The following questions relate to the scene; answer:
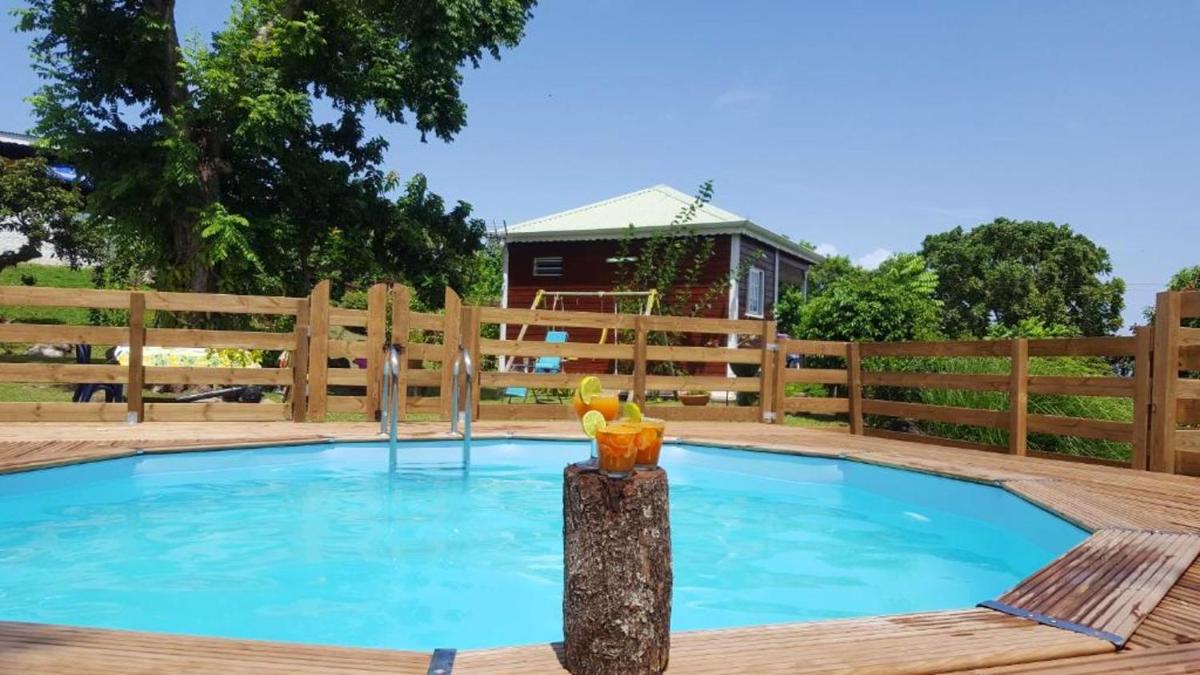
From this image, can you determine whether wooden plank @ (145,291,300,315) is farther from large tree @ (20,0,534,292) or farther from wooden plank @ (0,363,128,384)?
large tree @ (20,0,534,292)

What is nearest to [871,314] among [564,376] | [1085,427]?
[564,376]

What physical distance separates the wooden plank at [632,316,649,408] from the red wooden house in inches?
301

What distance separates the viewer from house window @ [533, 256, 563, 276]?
765 inches

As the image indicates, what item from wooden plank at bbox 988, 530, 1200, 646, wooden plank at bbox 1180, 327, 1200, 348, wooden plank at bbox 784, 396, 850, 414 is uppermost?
wooden plank at bbox 1180, 327, 1200, 348

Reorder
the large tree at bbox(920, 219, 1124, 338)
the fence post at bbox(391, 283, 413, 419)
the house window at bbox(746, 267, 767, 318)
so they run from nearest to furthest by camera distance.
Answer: the fence post at bbox(391, 283, 413, 419)
the house window at bbox(746, 267, 767, 318)
the large tree at bbox(920, 219, 1124, 338)

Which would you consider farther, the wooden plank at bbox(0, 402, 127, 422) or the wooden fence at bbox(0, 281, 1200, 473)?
the wooden plank at bbox(0, 402, 127, 422)

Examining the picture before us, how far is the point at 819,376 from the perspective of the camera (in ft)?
32.3

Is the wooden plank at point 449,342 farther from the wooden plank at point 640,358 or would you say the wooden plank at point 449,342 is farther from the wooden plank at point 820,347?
the wooden plank at point 820,347

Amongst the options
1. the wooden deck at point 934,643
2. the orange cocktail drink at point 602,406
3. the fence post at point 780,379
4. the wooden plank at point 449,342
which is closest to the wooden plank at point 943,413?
the fence post at point 780,379

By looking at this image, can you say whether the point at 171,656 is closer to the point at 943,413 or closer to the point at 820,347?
the point at 943,413

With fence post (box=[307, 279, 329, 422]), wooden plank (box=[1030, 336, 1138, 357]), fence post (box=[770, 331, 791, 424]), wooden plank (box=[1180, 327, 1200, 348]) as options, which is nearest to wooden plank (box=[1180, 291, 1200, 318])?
wooden plank (box=[1180, 327, 1200, 348])

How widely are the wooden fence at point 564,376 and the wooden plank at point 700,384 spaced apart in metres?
0.02

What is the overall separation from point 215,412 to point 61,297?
179cm

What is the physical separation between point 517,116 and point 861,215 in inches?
693
